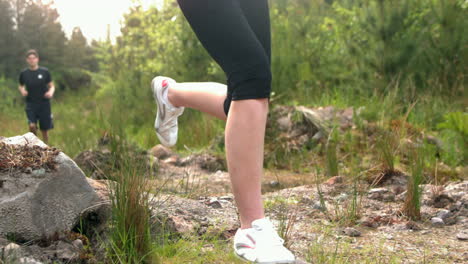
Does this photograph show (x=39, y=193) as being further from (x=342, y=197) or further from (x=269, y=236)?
(x=342, y=197)

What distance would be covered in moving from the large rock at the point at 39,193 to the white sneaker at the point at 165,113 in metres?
0.90

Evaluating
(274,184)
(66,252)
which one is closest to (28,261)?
(66,252)

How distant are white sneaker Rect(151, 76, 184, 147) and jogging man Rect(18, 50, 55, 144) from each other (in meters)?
6.70

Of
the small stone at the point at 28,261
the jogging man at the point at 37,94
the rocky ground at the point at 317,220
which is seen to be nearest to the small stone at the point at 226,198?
the rocky ground at the point at 317,220

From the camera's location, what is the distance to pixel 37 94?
9.85 metres

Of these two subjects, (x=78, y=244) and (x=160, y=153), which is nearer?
(x=78, y=244)

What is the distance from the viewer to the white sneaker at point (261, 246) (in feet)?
6.85

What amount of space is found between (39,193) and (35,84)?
324 inches

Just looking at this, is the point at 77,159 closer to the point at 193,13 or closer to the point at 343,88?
the point at 193,13

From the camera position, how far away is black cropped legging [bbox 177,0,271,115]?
2.12m

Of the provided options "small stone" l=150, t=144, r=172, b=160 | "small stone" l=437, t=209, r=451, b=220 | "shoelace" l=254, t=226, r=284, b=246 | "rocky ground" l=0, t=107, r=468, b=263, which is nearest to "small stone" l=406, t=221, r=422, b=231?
"rocky ground" l=0, t=107, r=468, b=263

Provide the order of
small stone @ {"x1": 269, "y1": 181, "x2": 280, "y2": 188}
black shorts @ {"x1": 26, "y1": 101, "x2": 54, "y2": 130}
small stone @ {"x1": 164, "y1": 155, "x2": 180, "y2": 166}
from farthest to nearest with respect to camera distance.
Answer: black shorts @ {"x1": 26, "y1": 101, "x2": 54, "y2": 130} < small stone @ {"x1": 164, "y1": 155, "x2": 180, "y2": 166} < small stone @ {"x1": 269, "y1": 181, "x2": 280, "y2": 188}

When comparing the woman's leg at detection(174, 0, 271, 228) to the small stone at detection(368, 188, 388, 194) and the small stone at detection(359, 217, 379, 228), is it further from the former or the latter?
the small stone at detection(368, 188, 388, 194)

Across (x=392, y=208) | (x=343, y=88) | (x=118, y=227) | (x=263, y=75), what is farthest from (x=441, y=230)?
(x=343, y=88)
